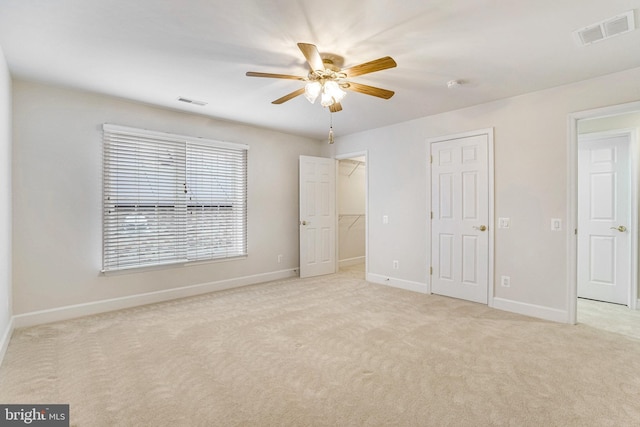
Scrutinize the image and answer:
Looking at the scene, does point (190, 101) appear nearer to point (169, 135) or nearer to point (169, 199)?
point (169, 135)

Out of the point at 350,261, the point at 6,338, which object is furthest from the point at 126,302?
the point at 350,261

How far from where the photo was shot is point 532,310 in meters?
3.58

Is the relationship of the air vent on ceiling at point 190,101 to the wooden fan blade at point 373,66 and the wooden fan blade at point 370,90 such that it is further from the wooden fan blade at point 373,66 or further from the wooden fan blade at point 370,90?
the wooden fan blade at point 373,66

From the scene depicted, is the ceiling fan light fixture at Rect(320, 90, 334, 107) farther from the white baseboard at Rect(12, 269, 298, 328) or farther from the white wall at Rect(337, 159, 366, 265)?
the white wall at Rect(337, 159, 366, 265)

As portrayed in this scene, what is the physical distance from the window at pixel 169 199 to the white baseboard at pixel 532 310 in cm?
366

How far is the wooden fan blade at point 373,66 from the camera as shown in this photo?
222 cm

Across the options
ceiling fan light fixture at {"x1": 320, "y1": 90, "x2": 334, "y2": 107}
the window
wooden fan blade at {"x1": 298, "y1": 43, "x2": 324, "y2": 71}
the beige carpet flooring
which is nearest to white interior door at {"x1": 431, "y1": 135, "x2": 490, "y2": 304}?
the beige carpet flooring

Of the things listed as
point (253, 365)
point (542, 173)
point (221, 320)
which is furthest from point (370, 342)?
point (542, 173)

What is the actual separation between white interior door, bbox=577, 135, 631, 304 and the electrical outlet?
1.46 m

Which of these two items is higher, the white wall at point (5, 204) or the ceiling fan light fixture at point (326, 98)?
the ceiling fan light fixture at point (326, 98)

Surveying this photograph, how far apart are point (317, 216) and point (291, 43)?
11.6ft

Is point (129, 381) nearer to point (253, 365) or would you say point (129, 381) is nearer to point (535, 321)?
point (253, 365)

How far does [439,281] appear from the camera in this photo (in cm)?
441

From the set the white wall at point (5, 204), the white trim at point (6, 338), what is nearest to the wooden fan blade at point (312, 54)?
the white wall at point (5, 204)
